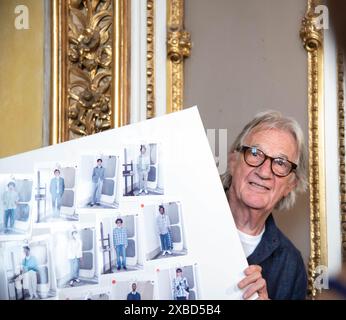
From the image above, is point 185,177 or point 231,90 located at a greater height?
point 231,90

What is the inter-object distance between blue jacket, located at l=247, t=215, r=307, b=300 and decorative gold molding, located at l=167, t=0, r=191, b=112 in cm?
33

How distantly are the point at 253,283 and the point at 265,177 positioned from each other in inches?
8.4

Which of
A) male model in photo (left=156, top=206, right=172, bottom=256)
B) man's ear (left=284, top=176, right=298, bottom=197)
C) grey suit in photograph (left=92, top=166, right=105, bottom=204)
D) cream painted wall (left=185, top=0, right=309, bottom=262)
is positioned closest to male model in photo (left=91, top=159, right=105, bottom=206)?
grey suit in photograph (left=92, top=166, right=105, bottom=204)

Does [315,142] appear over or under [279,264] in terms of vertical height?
over

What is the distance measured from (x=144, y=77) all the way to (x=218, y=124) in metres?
0.20

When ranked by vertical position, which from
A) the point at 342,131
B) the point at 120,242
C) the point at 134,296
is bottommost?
the point at 134,296

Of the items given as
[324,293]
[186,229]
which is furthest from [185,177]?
[324,293]

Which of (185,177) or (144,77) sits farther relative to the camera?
(144,77)

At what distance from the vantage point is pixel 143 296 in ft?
4.16

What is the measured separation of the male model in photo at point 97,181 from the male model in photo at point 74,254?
77mm

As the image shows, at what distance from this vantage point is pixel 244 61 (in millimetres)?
1400

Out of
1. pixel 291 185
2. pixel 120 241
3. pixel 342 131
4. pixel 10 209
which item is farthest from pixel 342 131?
pixel 10 209

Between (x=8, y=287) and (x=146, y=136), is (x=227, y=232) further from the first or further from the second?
(x=8, y=287)

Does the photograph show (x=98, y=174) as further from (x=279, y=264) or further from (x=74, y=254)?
(x=279, y=264)
